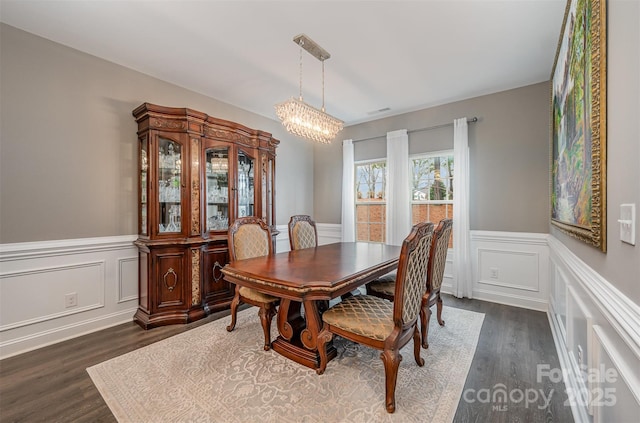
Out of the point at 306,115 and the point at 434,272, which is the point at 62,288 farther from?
the point at 434,272

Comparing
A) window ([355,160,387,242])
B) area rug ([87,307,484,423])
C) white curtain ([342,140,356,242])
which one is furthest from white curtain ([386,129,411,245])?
area rug ([87,307,484,423])

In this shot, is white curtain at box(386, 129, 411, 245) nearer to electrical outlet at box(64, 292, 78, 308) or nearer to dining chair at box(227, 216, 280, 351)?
dining chair at box(227, 216, 280, 351)

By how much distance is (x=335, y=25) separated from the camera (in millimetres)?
2215

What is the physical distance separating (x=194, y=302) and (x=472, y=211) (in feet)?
11.9

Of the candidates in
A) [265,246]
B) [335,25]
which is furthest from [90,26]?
[265,246]

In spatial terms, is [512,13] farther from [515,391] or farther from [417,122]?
[515,391]

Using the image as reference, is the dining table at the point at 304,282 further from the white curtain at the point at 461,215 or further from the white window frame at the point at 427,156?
the white window frame at the point at 427,156

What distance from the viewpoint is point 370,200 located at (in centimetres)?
469

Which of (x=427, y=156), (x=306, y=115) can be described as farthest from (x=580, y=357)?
(x=427, y=156)

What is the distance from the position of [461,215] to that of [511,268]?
2.82ft

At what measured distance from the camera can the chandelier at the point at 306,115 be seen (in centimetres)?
248

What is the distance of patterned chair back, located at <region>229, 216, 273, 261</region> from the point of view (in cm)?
260

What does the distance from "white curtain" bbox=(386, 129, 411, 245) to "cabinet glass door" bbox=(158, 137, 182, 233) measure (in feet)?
9.58

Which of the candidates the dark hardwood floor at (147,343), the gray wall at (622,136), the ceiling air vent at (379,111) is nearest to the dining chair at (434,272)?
the dark hardwood floor at (147,343)
